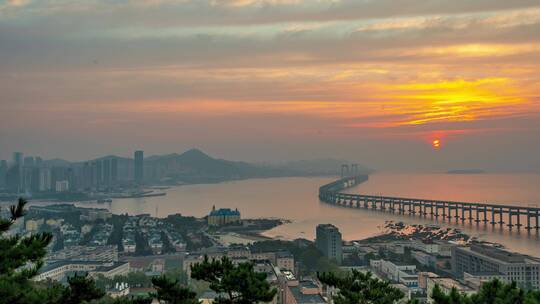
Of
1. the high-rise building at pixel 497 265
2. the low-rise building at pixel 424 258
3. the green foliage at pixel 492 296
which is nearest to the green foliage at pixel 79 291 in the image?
the green foliage at pixel 492 296

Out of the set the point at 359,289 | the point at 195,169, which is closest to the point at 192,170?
the point at 195,169

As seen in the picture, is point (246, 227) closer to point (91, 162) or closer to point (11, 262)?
point (11, 262)

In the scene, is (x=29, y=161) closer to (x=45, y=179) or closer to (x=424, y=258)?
(x=45, y=179)

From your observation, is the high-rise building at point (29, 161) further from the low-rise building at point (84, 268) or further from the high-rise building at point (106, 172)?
the low-rise building at point (84, 268)

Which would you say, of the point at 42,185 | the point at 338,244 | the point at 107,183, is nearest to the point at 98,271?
the point at 338,244

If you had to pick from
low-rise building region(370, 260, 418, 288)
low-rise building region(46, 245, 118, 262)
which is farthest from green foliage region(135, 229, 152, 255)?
low-rise building region(370, 260, 418, 288)

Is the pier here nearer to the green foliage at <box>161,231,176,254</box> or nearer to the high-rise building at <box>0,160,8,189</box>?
the green foliage at <box>161,231,176,254</box>
